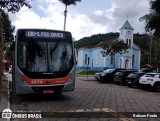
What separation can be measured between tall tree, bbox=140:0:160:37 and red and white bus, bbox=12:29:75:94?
22.2 m

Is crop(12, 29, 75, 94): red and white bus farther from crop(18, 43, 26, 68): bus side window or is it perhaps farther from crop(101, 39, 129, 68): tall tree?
crop(101, 39, 129, 68): tall tree

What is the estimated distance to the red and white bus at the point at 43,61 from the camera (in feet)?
49.9

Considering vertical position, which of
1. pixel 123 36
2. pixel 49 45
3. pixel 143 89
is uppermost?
pixel 123 36

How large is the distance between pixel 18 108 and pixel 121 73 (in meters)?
21.3

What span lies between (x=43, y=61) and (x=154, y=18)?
2368cm

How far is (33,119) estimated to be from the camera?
1054cm

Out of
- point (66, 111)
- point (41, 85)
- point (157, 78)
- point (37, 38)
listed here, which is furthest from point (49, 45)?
point (157, 78)

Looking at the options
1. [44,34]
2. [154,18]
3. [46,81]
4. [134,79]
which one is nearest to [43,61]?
[46,81]

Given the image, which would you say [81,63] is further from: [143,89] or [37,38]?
[37,38]

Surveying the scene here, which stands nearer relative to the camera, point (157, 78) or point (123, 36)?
point (157, 78)

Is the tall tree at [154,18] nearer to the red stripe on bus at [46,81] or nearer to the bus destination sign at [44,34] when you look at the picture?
the bus destination sign at [44,34]

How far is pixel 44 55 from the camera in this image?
1567 centimetres

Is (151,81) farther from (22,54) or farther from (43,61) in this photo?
(22,54)

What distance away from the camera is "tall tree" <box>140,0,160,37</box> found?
3634 cm
